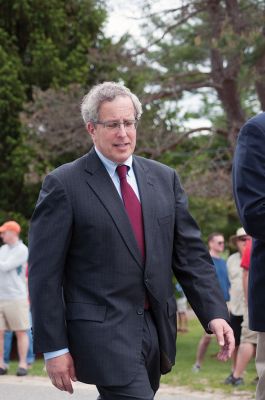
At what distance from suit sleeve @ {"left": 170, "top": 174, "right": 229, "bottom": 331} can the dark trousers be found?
253 mm

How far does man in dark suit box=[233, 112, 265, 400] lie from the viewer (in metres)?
4.33

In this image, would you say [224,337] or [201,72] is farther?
[201,72]

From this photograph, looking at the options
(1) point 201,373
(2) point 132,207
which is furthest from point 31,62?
(2) point 132,207

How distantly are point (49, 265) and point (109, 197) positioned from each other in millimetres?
428

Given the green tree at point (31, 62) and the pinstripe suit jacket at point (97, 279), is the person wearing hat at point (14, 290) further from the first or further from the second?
the pinstripe suit jacket at point (97, 279)

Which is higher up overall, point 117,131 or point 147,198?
point 117,131

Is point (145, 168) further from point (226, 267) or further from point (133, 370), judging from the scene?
point (226, 267)

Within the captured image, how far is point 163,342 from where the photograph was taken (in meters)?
4.46

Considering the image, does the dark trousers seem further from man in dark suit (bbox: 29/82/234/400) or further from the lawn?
the lawn

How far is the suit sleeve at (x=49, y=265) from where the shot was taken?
4297 millimetres

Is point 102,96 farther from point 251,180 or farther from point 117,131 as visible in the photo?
point 251,180

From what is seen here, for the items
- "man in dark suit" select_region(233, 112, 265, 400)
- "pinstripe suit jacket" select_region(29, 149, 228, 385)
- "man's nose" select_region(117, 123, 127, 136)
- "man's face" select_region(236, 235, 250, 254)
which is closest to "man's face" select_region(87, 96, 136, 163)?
"man's nose" select_region(117, 123, 127, 136)

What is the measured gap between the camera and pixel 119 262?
Answer: 14.3 ft

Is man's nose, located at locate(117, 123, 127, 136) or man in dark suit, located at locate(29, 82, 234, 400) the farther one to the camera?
man's nose, located at locate(117, 123, 127, 136)
